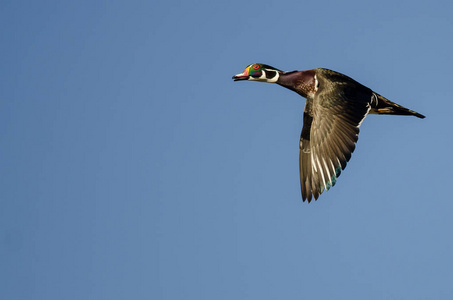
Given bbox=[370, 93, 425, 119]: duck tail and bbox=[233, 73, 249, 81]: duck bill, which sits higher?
bbox=[233, 73, 249, 81]: duck bill

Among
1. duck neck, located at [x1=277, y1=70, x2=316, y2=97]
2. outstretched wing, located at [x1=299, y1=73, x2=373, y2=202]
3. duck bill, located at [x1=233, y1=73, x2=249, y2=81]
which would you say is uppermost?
duck bill, located at [x1=233, y1=73, x2=249, y2=81]

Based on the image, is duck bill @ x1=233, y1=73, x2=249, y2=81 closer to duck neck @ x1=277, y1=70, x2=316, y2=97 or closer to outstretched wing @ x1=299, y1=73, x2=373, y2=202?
duck neck @ x1=277, y1=70, x2=316, y2=97

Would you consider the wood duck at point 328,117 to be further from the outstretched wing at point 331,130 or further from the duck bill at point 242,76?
the duck bill at point 242,76

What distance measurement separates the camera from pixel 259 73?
66.1ft

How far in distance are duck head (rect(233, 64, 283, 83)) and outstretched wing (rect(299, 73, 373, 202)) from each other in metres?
1.68

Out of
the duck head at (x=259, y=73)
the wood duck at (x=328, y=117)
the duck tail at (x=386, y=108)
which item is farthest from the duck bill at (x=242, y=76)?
the duck tail at (x=386, y=108)

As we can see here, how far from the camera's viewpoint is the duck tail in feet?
61.3

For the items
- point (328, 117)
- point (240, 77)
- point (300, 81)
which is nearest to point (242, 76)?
point (240, 77)

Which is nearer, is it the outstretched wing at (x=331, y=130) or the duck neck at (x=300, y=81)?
the outstretched wing at (x=331, y=130)

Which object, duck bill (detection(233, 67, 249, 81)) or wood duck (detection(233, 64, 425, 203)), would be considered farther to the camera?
duck bill (detection(233, 67, 249, 81))

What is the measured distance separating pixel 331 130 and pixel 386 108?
2170mm

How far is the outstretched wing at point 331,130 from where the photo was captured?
1719cm

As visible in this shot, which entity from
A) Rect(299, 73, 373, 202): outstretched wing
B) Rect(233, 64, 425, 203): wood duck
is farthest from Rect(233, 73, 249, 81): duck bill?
Rect(299, 73, 373, 202): outstretched wing

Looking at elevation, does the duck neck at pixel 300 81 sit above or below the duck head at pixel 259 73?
below
